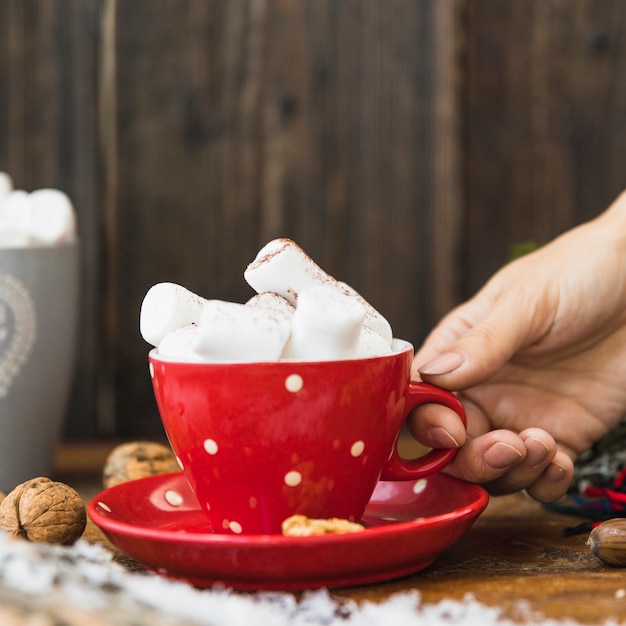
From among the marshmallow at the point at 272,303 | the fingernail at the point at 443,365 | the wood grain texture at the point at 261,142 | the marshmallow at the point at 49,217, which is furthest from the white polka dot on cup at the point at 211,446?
the wood grain texture at the point at 261,142

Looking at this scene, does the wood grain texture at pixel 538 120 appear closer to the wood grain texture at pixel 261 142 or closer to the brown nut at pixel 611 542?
the wood grain texture at pixel 261 142

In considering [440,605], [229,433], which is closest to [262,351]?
[229,433]

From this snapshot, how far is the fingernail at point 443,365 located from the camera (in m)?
0.76

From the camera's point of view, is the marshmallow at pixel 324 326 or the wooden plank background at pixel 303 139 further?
the wooden plank background at pixel 303 139

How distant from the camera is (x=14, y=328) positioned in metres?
0.94

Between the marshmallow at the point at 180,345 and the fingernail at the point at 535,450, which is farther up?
the marshmallow at the point at 180,345

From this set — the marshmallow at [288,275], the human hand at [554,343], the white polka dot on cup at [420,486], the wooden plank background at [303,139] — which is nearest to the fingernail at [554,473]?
the human hand at [554,343]

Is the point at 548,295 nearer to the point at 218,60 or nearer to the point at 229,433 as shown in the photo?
the point at 229,433

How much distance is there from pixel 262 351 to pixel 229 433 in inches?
2.4

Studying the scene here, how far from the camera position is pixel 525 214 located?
146 cm

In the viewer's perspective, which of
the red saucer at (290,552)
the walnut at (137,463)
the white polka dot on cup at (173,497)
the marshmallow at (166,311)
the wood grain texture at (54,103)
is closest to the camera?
the red saucer at (290,552)

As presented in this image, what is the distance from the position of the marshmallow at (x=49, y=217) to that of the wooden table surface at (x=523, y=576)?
1.04 feet

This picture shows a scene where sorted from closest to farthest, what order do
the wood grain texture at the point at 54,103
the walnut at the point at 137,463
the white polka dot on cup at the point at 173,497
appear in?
the white polka dot on cup at the point at 173,497 → the walnut at the point at 137,463 → the wood grain texture at the point at 54,103

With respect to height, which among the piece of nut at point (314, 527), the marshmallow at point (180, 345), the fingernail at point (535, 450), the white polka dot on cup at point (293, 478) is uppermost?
the marshmallow at point (180, 345)
